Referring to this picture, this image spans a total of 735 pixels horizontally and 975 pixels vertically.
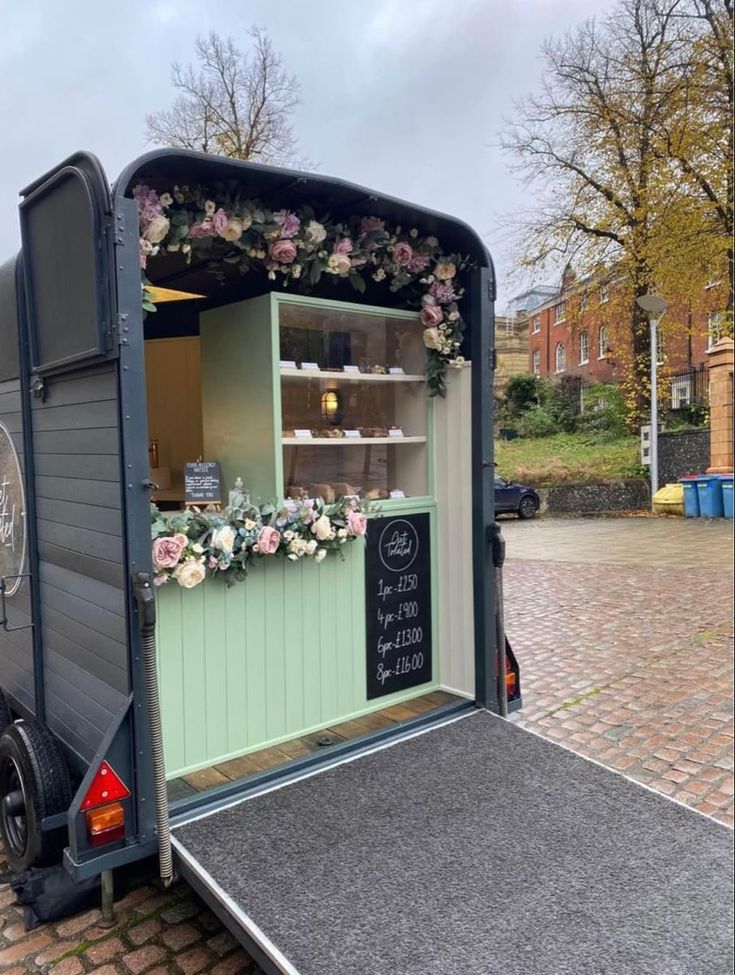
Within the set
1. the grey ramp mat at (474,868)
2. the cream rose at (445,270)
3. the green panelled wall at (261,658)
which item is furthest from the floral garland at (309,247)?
the grey ramp mat at (474,868)

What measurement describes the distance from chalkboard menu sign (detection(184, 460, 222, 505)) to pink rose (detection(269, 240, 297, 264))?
0.89 m

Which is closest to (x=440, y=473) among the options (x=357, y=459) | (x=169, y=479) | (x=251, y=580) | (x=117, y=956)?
(x=357, y=459)

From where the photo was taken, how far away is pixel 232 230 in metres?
2.42

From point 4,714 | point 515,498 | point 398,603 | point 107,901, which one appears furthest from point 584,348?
point 515,498

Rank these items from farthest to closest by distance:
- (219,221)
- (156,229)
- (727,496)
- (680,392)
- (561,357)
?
(219,221) < (156,229) < (561,357) < (680,392) < (727,496)

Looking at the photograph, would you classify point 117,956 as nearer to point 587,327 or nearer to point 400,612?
point 400,612

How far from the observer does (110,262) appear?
2.00 meters

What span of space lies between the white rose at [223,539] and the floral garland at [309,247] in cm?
77

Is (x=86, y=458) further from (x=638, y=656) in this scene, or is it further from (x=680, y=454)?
(x=638, y=656)

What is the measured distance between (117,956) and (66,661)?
3.04 ft

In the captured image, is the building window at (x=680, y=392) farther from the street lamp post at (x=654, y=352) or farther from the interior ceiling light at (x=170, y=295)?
the interior ceiling light at (x=170, y=295)

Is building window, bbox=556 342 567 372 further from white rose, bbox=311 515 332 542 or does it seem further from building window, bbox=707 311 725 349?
white rose, bbox=311 515 332 542

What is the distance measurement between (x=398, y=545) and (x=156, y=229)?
1634 mm

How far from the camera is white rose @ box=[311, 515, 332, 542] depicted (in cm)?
275
